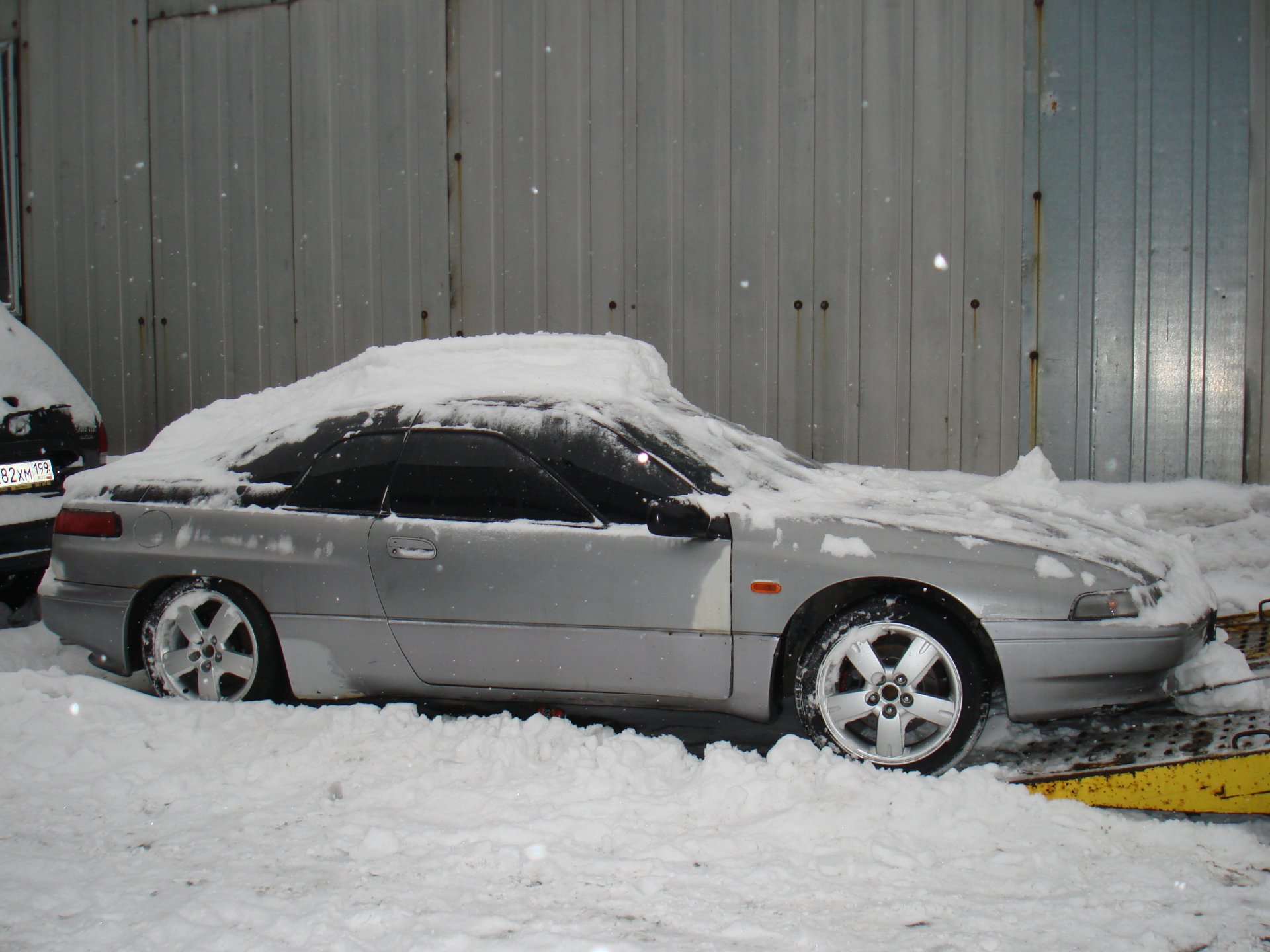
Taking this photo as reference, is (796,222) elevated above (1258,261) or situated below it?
above

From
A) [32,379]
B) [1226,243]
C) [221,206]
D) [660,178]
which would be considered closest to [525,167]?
[660,178]

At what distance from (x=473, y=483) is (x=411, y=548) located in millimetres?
343

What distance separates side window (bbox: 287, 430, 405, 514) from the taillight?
0.83 metres

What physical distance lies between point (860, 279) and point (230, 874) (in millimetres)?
5671

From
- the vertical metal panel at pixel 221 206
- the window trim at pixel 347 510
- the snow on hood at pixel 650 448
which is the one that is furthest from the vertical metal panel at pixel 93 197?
the window trim at pixel 347 510

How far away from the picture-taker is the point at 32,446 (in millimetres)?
5098

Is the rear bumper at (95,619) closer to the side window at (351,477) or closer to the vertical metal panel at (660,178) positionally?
the side window at (351,477)

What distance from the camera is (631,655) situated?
133 inches

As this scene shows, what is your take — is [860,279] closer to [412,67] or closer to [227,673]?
[412,67]

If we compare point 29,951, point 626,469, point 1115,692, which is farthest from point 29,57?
point 1115,692

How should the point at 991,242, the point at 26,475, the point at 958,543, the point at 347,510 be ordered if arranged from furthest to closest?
1. the point at 991,242
2. the point at 26,475
3. the point at 347,510
4. the point at 958,543

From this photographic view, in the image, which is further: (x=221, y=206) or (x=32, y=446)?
(x=221, y=206)

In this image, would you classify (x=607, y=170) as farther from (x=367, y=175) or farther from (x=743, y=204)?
(x=367, y=175)

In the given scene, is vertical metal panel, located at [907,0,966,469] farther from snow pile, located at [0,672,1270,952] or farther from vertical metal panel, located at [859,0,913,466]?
snow pile, located at [0,672,1270,952]
